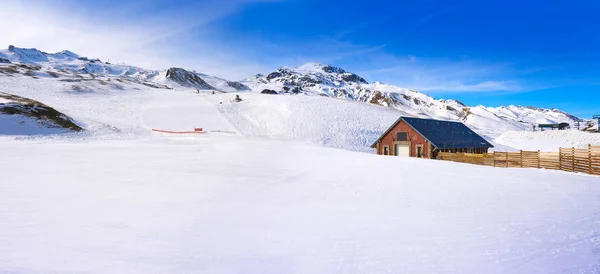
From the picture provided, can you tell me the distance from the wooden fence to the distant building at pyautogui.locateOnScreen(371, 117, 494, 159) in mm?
5571

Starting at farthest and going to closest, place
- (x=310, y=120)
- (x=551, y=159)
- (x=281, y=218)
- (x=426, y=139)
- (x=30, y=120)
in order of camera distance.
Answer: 1. (x=310, y=120)
2. (x=30, y=120)
3. (x=426, y=139)
4. (x=551, y=159)
5. (x=281, y=218)

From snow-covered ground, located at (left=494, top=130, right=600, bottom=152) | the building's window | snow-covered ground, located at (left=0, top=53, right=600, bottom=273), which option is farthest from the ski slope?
snow-covered ground, located at (left=0, top=53, right=600, bottom=273)

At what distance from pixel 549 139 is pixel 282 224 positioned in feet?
247

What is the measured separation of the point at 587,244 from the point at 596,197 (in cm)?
824

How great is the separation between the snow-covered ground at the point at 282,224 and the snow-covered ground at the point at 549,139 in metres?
54.0

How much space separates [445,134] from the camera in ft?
140

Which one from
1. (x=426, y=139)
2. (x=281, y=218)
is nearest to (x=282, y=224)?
(x=281, y=218)

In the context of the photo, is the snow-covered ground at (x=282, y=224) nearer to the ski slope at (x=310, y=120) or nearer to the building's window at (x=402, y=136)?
the building's window at (x=402, y=136)

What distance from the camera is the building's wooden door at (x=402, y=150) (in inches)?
1644

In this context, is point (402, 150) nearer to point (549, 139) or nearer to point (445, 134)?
point (445, 134)

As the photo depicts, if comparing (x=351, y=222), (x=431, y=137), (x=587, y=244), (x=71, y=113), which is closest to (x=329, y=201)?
(x=351, y=222)

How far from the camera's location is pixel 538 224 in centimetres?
959

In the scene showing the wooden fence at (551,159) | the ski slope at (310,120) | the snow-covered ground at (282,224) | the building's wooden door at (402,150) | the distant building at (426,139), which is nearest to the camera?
the snow-covered ground at (282,224)

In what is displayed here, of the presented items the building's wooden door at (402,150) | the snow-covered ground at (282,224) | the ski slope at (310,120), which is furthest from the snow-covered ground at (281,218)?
the ski slope at (310,120)
